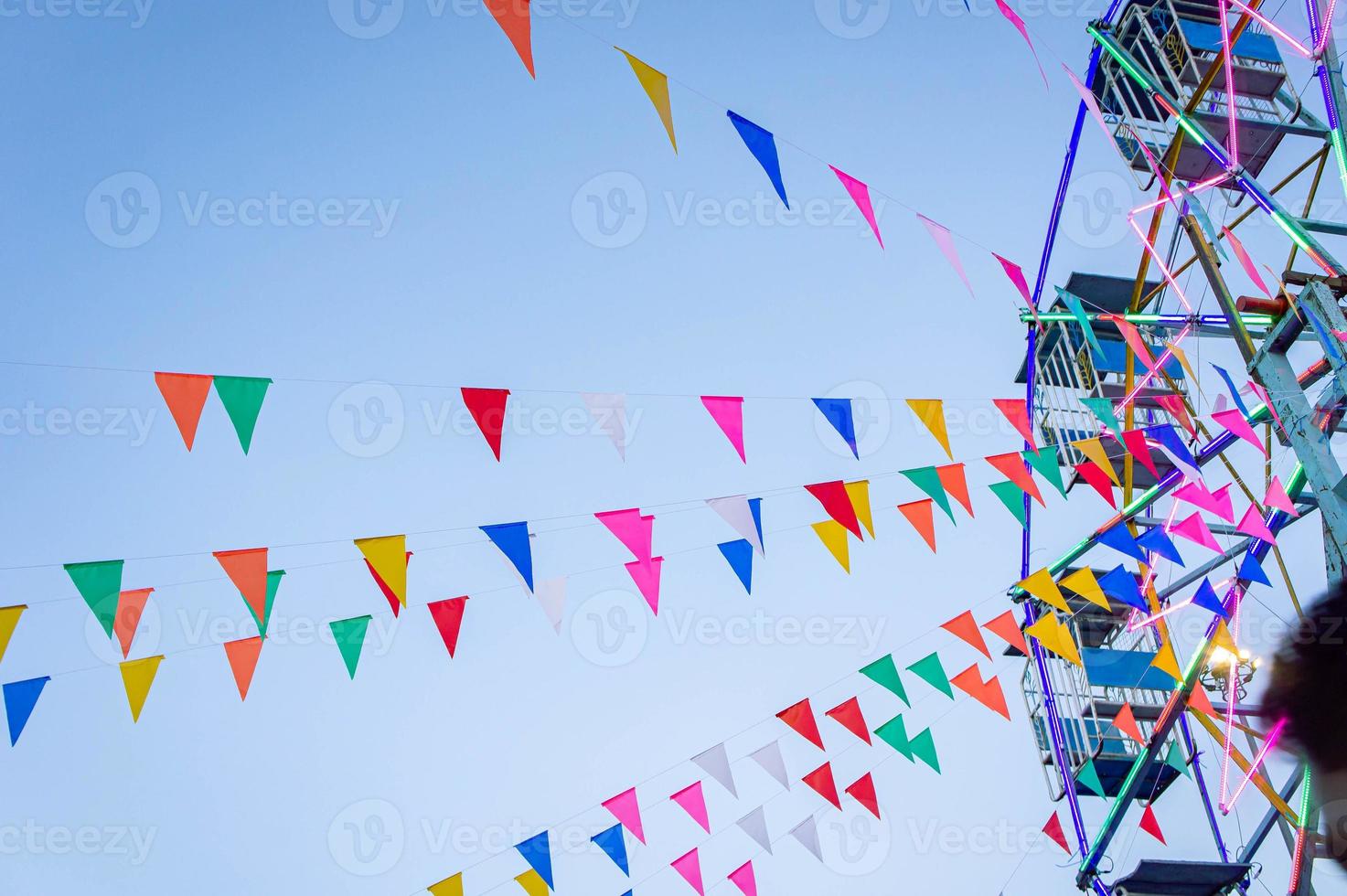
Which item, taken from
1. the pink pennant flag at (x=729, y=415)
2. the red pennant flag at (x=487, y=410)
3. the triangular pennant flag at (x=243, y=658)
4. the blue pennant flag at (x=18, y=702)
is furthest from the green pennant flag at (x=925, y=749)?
the blue pennant flag at (x=18, y=702)

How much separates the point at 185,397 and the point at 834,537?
16.5 feet

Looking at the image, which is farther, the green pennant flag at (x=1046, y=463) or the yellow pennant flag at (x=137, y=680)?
the green pennant flag at (x=1046, y=463)

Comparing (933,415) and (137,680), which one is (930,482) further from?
(137,680)

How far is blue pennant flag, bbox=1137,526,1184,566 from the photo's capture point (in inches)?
347

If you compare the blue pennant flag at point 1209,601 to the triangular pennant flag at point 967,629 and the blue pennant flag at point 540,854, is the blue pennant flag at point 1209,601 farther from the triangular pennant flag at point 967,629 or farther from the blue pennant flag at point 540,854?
the blue pennant flag at point 540,854

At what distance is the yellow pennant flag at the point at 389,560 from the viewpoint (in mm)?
7984

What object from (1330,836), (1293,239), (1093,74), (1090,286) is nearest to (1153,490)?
(1293,239)

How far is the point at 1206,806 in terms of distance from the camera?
11.9m

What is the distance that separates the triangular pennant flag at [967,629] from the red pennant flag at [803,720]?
4.64 feet

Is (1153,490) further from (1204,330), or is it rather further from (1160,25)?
(1160,25)

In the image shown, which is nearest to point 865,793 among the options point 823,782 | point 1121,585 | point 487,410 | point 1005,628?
point 823,782

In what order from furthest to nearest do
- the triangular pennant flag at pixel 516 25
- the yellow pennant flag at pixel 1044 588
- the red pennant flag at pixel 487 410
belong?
the yellow pennant flag at pixel 1044 588, the red pennant flag at pixel 487 410, the triangular pennant flag at pixel 516 25

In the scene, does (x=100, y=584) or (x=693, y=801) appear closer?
(x=100, y=584)

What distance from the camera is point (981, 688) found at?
34.2ft
